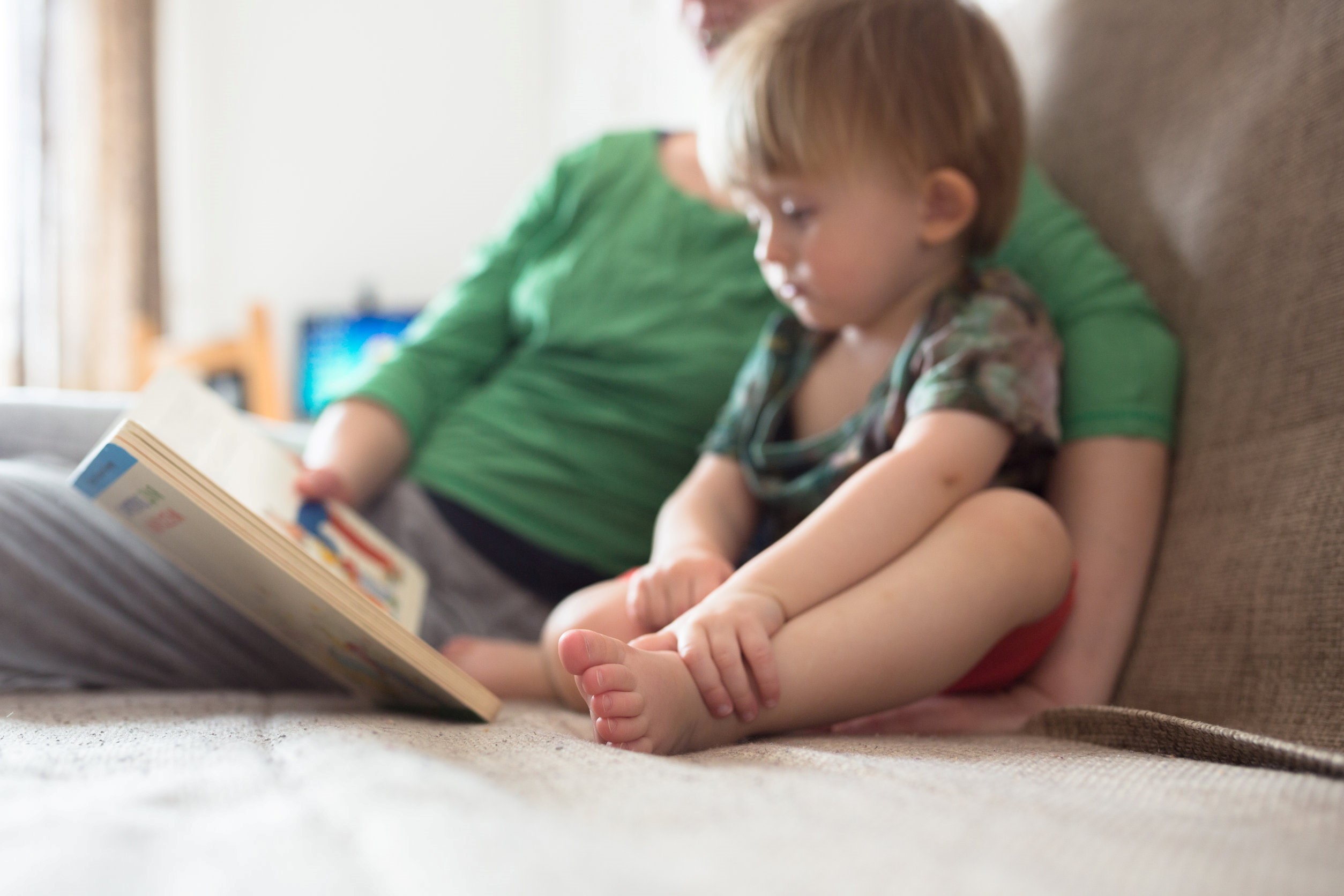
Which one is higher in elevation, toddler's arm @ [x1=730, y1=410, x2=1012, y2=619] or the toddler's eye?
the toddler's eye

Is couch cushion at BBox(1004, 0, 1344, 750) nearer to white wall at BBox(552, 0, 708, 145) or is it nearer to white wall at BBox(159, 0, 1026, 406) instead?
white wall at BBox(552, 0, 708, 145)

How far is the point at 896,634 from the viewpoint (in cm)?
54

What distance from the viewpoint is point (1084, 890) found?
26 centimetres

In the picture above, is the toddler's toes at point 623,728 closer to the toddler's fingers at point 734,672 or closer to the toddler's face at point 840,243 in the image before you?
the toddler's fingers at point 734,672

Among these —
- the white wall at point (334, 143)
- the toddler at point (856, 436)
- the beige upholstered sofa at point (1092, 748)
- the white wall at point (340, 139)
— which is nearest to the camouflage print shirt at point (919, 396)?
the toddler at point (856, 436)

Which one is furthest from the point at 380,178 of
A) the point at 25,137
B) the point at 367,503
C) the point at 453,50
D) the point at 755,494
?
the point at 755,494

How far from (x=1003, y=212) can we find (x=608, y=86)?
93.6 inches

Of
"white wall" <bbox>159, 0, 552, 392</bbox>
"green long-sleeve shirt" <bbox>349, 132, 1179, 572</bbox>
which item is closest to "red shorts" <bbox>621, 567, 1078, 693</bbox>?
"green long-sleeve shirt" <bbox>349, 132, 1179, 572</bbox>

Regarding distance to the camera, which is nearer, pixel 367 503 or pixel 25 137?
pixel 367 503

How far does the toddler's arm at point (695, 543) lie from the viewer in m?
0.62

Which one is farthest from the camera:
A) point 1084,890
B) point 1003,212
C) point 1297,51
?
point 1003,212

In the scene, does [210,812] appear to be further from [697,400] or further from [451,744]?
[697,400]

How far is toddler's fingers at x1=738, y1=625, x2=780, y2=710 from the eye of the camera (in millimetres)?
501

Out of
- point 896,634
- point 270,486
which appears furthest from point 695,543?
point 270,486
